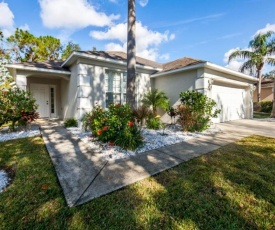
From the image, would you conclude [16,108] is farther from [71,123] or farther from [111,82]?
[111,82]

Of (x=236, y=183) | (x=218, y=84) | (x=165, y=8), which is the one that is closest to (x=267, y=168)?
(x=236, y=183)

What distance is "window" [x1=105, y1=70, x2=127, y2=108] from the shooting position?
870 cm

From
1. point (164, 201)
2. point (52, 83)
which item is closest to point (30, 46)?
point (52, 83)

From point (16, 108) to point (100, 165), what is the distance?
5.52 meters

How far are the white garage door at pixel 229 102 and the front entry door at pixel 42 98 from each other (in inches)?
470

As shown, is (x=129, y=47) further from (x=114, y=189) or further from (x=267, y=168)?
(x=267, y=168)

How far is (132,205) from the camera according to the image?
2275 millimetres

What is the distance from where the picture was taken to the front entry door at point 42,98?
11.4 m

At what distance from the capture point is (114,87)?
8.91 metres

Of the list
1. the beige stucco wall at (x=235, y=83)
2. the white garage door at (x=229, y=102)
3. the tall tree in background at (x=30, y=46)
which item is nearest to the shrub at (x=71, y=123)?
the beige stucco wall at (x=235, y=83)

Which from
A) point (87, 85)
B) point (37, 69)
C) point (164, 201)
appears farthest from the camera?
point (37, 69)

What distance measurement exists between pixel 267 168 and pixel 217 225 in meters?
2.40

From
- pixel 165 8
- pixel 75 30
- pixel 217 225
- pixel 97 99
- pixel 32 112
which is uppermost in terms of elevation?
pixel 75 30

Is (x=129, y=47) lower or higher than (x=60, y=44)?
lower
